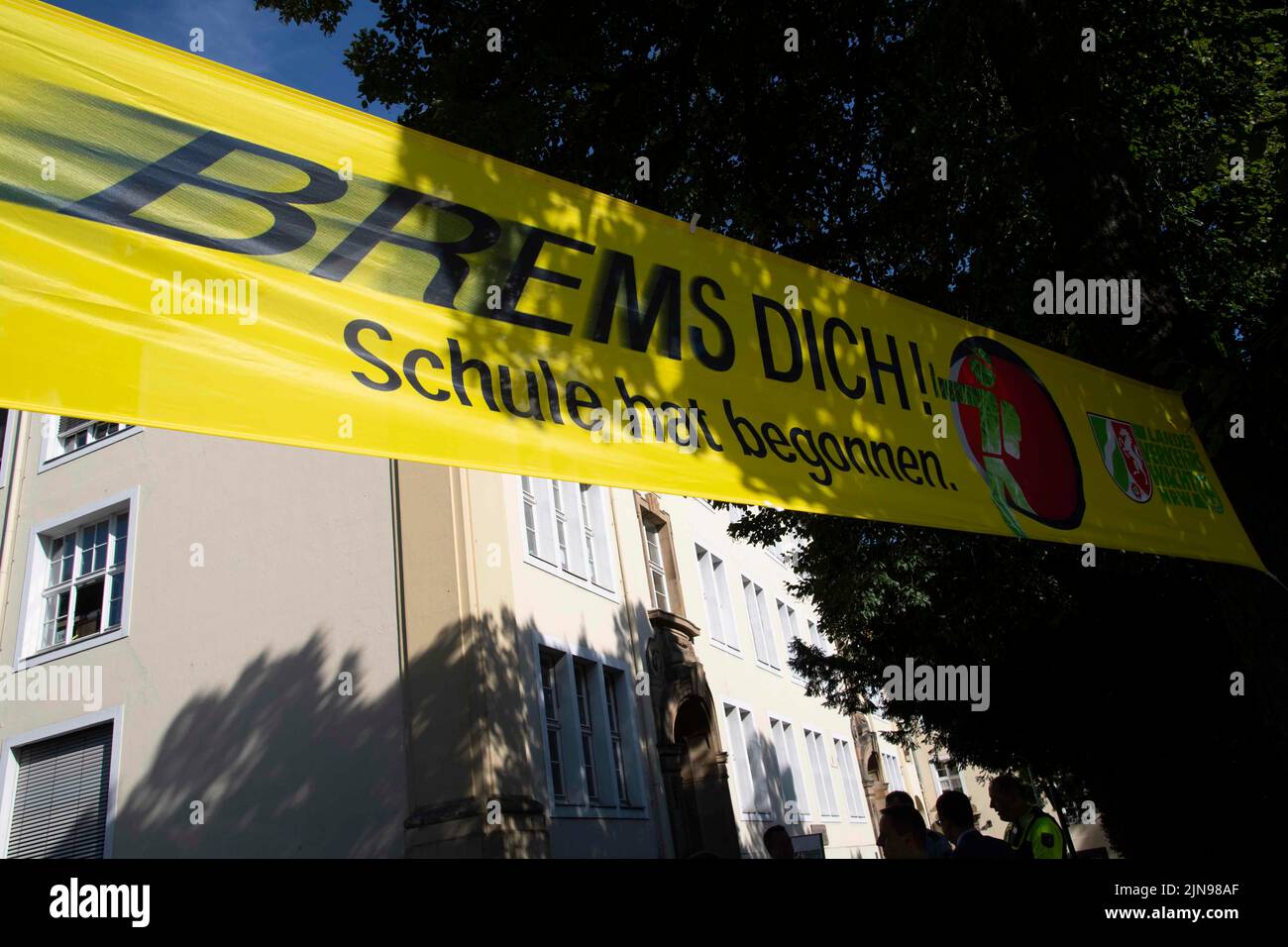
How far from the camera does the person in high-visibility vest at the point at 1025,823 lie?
264 inches

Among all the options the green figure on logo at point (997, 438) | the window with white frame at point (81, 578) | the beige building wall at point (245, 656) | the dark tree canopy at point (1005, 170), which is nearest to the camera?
the green figure on logo at point (997, 438)

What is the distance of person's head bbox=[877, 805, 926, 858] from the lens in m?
6.47

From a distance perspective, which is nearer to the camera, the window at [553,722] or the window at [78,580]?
the window at [553,722]

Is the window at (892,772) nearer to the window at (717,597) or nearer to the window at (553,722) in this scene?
the window at (717,597)

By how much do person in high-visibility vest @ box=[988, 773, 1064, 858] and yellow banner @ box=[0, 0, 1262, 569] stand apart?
2120 millimetres

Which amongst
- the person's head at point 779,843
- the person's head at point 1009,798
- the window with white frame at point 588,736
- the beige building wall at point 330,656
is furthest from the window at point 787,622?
the person's head at point 1009,798

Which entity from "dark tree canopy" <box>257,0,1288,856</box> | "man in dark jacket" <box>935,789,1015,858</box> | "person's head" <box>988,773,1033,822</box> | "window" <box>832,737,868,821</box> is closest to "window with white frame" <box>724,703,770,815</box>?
"window" <box>832,737,868,821</box>

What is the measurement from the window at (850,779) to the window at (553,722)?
54.0 feet

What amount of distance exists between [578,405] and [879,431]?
1780 millimetres

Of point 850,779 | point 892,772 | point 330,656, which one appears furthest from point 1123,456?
point 892,772

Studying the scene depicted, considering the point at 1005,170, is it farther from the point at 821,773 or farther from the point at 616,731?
the point at 821,773

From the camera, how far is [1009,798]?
7.27 metres

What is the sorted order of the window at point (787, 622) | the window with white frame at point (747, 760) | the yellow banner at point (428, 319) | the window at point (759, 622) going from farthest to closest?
the window at point (787, 622)
the window at point (759, 622)
the window with white frame at point (747, 760)
the yellow banner at point (428, 319)

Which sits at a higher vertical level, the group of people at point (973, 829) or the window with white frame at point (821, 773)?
the window with white frame at point (821, 773)
